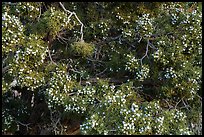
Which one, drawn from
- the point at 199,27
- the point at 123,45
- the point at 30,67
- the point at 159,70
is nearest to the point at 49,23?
the point at 30,67

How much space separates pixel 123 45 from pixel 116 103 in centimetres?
101

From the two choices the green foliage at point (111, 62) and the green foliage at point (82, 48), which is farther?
the green foliage at point (82, 48)

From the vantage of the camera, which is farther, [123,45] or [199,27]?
[123,45]

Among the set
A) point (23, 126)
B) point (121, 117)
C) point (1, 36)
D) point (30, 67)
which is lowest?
point (23, 126)

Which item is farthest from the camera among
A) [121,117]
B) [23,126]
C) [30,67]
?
[23,126]

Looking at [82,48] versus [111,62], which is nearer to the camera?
[82,48]

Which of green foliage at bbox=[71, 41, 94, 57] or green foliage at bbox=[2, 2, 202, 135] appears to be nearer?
green foliage at bbox=[2, 2, 202, 135]

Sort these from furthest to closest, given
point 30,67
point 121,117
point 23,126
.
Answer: point 23,126 < point 30,67 < point 121,117

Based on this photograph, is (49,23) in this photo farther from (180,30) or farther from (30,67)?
(180,30)

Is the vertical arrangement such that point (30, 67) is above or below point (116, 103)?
above

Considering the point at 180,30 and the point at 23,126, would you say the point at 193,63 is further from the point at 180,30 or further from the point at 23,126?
the point at 23,126

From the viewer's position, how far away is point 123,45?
16.3 ft

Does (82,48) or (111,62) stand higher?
(82,48)

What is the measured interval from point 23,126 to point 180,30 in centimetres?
253
